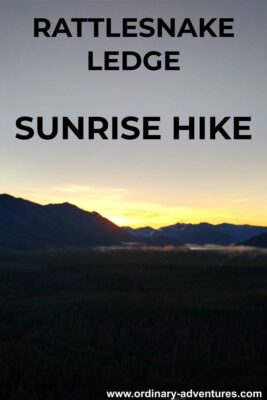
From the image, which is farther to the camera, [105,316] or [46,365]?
[105,316]

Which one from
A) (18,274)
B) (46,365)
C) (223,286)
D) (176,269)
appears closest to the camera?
(46,365)

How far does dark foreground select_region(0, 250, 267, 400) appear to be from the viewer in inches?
1666

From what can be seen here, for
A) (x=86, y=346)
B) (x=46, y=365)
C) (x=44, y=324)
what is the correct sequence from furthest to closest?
(x=44, y=324)
(x=86, y=346)
(x=46, y=365)

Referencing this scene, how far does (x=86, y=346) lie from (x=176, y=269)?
9544 cm

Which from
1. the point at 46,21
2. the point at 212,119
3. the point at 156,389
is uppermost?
the point at 46,21

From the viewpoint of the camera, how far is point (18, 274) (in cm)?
12175

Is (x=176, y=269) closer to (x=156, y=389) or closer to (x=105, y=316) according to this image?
(x=105, y=316)

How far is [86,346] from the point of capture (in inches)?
2121

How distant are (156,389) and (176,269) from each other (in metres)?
107

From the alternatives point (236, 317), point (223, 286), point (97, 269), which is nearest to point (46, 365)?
point (236, 317)

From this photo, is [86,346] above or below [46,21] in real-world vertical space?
below

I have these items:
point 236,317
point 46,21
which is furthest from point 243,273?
point 46,21

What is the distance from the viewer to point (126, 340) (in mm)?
56844

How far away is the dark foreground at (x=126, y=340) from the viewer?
139ft
